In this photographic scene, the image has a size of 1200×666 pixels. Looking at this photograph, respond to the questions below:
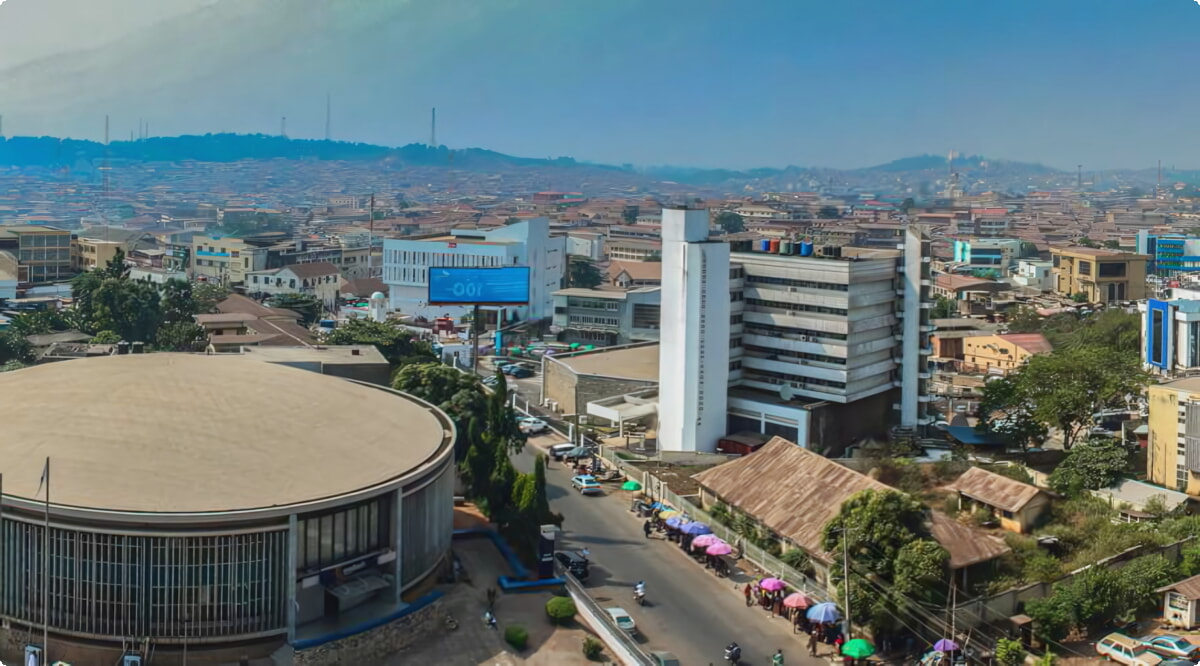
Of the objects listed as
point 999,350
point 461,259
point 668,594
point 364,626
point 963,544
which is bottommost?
point 668,594

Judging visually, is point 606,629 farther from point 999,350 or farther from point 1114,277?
point 1114,277

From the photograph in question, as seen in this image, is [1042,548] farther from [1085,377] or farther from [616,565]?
[1085,377]

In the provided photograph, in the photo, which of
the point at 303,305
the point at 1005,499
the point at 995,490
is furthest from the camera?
Answer: the point at 303,305

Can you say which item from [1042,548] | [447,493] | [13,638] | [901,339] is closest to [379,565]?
[447,493]

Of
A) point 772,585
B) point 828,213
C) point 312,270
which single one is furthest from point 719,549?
point 828,213

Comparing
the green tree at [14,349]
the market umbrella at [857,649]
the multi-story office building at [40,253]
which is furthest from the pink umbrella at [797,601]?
the multi-story office building at [40,253]

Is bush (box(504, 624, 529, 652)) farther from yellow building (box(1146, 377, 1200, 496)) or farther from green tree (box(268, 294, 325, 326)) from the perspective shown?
green tree (box(268, 294, 325, 326))
